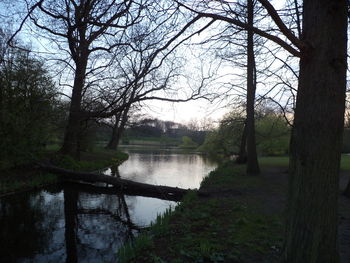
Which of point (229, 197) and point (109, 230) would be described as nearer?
point (109, 230)

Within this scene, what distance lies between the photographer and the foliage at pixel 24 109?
12602 mm

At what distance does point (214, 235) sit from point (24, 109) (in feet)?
39.5

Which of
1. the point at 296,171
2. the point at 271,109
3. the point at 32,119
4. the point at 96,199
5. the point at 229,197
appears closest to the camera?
the point at 296,171

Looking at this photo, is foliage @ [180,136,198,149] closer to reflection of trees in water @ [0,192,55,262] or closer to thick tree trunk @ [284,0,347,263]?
reflection of trees in water @ [0,192,55,262]

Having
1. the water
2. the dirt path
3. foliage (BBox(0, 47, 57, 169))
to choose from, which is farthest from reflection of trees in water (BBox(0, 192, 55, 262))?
the dirt path

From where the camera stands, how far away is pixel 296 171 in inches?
129

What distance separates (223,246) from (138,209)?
20.2 feet

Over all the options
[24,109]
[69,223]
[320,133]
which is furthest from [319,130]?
[24,109]

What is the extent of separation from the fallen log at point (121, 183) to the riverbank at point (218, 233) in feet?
6.23

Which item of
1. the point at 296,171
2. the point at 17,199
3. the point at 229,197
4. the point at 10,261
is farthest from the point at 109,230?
the point at 296,171

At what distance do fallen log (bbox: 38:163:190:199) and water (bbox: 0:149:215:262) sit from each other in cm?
47

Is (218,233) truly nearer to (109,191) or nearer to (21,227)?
(21,227)

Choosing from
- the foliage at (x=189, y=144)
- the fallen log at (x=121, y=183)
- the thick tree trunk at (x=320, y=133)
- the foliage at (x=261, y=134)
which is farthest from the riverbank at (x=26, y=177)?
the foliage at (x=189, y=144)

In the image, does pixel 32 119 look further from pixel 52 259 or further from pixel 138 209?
pixel 52 259
